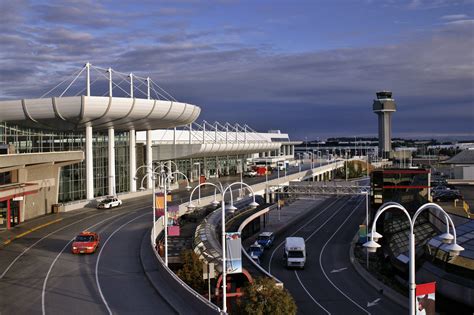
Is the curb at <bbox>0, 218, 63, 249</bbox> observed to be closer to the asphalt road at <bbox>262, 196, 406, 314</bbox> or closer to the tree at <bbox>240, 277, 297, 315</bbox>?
the asphalt road at <bbox>262, 196, 406, 314</bbox>

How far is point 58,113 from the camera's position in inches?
2025

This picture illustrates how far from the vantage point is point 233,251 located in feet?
69.4

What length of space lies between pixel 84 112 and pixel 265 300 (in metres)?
37.5

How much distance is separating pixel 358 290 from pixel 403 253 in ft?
18.5

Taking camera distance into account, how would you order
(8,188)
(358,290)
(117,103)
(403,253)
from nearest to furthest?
1. (358,290)
2. (403,253)
3. (8,188)
4. (117,103)

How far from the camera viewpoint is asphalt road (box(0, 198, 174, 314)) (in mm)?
20484

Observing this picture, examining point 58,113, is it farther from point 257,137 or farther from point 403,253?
point 257,137

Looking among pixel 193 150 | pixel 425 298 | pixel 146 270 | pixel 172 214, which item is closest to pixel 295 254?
pixel 172 214

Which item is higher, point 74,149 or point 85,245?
point 74,149

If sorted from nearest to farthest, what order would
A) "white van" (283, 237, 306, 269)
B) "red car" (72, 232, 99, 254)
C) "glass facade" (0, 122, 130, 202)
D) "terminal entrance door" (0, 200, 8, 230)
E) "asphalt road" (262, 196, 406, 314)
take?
"asphalt road" (262, 196, 406, 314) → "red car" (72, 232, 99, 254) → "white van" (283, 237, 306, 269) → "terminal entrance door" (0, 200, 8, 230) → "glass facade" (0, 122, 130, 202)

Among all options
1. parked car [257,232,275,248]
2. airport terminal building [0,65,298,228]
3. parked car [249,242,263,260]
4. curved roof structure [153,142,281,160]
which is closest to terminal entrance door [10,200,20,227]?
airport terminal building [0,65,298,228]

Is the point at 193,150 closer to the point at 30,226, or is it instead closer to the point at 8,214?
the point at 30,226

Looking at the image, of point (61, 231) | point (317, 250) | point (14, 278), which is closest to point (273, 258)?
point (317, 250)

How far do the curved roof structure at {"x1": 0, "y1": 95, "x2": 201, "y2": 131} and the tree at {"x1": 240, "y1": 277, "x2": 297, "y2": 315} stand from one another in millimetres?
36620
